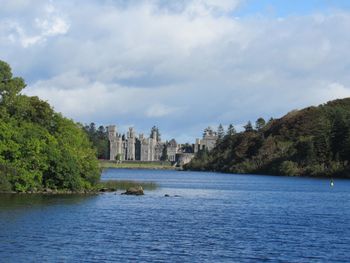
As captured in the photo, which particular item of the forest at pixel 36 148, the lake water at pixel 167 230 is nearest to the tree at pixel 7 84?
the forest at pixel 36 148

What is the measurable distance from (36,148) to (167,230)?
1626 inches

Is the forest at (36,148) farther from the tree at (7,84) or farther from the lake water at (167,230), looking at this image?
the lake water at (167,230)

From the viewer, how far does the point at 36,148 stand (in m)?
90.8

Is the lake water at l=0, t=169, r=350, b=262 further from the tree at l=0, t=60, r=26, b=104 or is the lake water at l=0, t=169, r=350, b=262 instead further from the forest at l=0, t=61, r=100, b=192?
the tree at l=0, t=60, r=26, b=104

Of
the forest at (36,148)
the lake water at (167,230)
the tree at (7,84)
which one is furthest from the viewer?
the tree at (7,84)

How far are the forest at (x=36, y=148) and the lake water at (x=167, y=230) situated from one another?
21.5ft

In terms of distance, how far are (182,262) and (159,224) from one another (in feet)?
62.1

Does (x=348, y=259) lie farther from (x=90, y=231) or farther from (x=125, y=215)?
(x=125, y=215)

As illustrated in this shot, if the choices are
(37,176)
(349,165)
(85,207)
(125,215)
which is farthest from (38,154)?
(349,165)

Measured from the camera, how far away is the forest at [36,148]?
3501 inches

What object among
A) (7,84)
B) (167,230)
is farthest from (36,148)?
(167,230)

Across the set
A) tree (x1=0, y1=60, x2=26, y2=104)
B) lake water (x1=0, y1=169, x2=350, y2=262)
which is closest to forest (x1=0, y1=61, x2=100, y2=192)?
tree (x1=0, y1=60, x2=26, y2=104)

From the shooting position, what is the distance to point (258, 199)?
9344 centimetres

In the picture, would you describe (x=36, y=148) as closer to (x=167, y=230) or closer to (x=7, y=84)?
(x=7, y=84)
